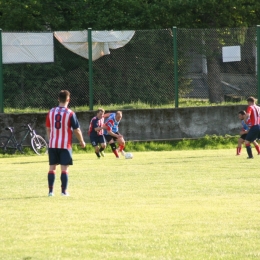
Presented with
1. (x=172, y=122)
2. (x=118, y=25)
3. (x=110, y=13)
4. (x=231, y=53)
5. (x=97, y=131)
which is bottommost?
(x=97, y=131)

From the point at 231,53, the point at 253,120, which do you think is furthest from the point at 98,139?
the point at 231,53

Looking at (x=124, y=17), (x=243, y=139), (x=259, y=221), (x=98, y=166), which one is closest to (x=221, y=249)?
(x=259, y=221)

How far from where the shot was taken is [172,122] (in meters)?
26.3

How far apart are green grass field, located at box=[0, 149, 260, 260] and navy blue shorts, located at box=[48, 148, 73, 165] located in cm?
54

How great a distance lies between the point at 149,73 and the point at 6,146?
4.89 meters

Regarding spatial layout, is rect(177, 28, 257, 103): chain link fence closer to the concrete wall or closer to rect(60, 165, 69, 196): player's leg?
the concrete wall

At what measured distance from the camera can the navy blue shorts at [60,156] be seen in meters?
13.3

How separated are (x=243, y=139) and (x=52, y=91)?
6.02m

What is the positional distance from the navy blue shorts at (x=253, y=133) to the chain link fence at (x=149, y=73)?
3.92 metres

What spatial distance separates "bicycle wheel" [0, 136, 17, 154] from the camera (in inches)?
989

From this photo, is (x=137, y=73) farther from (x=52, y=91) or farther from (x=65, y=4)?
(x=65, y=4)

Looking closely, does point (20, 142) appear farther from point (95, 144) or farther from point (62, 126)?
point (62, 126)

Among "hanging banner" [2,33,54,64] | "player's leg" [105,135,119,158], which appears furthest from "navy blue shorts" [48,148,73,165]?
"hanging banner" [2,33,54,64]

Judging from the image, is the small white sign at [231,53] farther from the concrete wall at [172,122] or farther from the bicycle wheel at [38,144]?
the bicycle wheel at [38,144]
